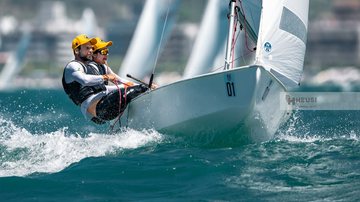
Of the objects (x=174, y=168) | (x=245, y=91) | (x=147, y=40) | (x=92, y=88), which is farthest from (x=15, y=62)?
(x=174, y=168)

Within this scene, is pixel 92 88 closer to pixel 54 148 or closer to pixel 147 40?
pixel 54 148

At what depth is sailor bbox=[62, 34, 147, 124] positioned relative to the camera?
37.1ft

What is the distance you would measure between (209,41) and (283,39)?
1133 cm

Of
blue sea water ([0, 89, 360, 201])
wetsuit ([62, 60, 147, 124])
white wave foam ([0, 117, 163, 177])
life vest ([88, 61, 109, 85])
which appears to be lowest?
blue sea water ([0, 89, 360, 201])

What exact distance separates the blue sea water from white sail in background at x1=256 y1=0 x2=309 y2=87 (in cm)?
84

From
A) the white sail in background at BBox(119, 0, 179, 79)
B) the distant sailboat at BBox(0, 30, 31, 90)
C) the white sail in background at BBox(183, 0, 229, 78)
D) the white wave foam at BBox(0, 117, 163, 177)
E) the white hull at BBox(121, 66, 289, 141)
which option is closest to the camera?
the white hull at BBox(121, 66, 289, 141)

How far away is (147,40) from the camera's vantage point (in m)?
22.1

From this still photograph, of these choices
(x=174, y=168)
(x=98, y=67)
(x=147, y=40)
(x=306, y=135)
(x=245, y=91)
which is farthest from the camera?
(x=147, y=40)

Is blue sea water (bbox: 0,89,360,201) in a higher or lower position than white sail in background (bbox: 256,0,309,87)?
lower

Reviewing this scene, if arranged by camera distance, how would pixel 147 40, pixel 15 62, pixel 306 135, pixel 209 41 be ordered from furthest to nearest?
pixel 15 62 < pixel 209 41 < pixel 147 40 < pixel 306 135

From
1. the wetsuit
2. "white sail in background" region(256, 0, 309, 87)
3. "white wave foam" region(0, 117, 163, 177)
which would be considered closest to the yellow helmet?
the wetsuit

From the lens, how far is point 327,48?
380ft

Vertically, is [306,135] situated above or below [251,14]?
below

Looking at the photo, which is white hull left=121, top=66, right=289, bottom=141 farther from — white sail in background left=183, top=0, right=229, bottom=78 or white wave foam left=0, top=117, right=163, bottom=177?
white sail in background left=183, top=0, right=229, bottom=78
